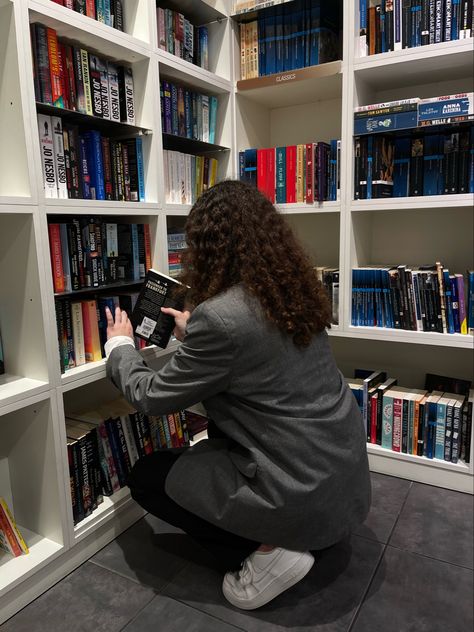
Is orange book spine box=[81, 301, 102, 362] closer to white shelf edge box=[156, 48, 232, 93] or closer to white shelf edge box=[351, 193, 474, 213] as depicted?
white shelf edge box=[156, 48, 232, 93]

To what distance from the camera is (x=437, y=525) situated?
1.82 metres

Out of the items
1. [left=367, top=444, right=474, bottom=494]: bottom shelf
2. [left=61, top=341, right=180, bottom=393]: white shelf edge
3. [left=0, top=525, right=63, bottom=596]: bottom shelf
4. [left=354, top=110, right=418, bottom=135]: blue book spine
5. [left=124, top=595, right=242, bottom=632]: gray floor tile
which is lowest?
[left=124, top=595, right=242, bottom=632]: gray floor tile

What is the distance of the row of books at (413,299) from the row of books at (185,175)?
0.77 m

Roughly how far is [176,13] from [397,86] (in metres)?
0.98

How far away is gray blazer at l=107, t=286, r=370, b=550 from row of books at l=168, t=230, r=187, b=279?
0.67m

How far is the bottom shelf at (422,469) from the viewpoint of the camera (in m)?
2.02

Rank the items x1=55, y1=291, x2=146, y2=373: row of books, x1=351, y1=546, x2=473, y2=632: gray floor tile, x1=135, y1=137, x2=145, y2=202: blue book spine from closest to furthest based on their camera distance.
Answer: x1=351, y1=546, x2=473, y2=632: gray floor tile < x1=55, y1=291, x2=146, y2=373: row of books < x1=135, y1=137, x2=145, y2=202: blue book spine

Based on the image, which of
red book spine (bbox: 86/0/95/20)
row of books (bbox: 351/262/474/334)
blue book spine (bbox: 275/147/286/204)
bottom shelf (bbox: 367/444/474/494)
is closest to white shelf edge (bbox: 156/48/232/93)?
red book spine (bbox: 86/0/95/20)

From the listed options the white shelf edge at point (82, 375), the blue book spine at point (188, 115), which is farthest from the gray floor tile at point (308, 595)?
the blue book spine at point (188, 115)

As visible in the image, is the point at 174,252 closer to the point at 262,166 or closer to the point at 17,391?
the point at 262,166

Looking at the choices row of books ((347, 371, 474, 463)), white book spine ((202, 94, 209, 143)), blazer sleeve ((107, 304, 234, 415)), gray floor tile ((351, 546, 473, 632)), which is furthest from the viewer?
white book spine ((202, 94, 209, 143))

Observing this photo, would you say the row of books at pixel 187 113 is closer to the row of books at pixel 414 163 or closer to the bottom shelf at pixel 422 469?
the row of books at pixel 414 163

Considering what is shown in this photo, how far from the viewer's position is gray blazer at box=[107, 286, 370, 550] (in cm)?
126

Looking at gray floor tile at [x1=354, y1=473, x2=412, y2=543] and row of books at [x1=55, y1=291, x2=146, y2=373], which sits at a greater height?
row of books at [x1=55, y1=291, x2=146, y2=373]
